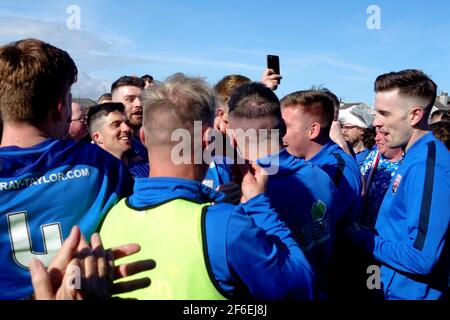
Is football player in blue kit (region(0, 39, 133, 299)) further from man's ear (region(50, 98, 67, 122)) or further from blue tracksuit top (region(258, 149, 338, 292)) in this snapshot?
blue tracksuit top (region(258, 149, 338, 292))

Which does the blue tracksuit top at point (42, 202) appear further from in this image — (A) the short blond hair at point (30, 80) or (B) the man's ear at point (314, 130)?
(B) the man's ear at point (314, 130)

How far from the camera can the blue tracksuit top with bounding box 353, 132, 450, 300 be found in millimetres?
2689

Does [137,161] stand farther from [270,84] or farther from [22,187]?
[22,187]

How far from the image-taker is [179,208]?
5.49 ft

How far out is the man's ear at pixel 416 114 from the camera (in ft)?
10.2

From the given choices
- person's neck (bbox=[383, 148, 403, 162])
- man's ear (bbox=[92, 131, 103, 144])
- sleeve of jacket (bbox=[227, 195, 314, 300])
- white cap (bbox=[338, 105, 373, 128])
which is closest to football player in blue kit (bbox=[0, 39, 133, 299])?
sleeve of jacket (bbox=[227, 195, 314, 300])

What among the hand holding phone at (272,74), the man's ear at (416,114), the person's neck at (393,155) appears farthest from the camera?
the person's neck at (393,155)

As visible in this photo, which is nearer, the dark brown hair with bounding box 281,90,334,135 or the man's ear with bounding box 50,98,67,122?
the man's ear with bounding box 50,98,67,122

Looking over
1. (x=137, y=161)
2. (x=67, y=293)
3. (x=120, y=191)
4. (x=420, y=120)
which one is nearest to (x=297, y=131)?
(x=420, y=120)

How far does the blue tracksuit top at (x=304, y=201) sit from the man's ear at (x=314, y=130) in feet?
3.14

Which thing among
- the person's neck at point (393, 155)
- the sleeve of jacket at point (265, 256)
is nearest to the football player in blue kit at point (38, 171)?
the sleeve of jacket at point (265, 256)

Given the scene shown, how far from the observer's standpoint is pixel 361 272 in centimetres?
336

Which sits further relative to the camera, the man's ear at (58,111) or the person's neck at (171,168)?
the man's ear at (58,111)
